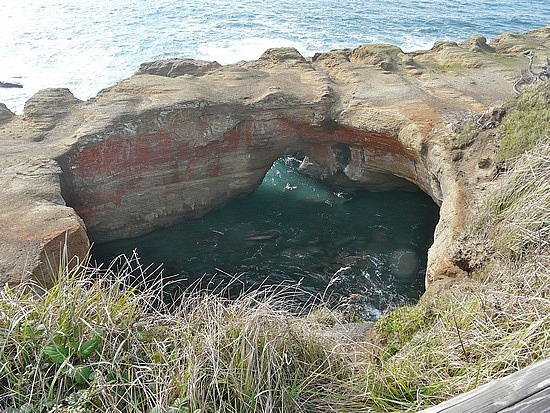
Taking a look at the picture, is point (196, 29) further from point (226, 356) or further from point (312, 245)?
point (226, 356)

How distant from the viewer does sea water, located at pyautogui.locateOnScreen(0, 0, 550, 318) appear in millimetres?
13633

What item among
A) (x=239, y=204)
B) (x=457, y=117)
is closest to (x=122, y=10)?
(x=239, y=204)

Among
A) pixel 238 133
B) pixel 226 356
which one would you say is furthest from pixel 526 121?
pixel 226 356

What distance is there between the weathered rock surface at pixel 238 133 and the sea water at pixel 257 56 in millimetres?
1038

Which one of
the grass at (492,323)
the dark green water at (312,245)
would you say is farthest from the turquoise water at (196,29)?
the grass at (492,323)

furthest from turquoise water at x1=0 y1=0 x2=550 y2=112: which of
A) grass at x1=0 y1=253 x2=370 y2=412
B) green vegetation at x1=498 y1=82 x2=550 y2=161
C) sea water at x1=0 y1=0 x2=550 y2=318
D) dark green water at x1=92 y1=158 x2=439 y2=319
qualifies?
grass at x1=0 y1=253 x2=370 y2=412

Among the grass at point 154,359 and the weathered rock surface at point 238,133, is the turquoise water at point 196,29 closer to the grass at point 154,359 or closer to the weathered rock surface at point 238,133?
the weathered rock surface at point 238,133

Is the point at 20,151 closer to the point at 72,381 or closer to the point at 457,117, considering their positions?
the point at 72,381

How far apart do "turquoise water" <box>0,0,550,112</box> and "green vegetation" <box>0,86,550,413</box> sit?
826 inches

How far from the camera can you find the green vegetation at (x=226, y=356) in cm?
362

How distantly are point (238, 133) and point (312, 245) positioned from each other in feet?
13.0

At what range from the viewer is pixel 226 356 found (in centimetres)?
402

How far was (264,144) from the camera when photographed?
50.4ft

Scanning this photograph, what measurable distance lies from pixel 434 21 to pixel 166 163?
3191 cm
